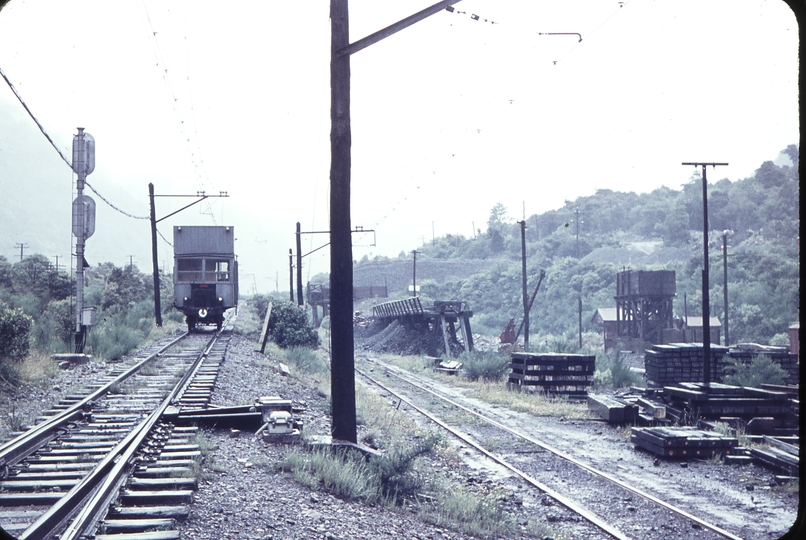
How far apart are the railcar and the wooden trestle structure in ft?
35.2

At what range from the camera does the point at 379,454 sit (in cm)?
843

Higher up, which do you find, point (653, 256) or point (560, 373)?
point (653, 256)

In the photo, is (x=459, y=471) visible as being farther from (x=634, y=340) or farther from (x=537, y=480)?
(x=634, y=340)

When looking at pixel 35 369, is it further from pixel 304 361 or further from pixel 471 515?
pixel 471 515

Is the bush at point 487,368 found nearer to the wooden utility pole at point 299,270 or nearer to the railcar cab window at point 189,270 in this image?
the railcar cab window at point 189,270

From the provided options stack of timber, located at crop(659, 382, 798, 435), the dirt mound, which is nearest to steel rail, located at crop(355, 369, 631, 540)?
stack of timber, located at crop(659, 382, 798, 435)

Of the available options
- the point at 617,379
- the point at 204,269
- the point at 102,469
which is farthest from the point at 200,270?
the point at 102,469

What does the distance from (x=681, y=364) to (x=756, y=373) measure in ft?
5.95

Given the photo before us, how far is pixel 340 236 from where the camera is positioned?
8.74m

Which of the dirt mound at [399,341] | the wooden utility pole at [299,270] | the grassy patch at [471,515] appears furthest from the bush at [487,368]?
the wooden utility pole at [299,270]

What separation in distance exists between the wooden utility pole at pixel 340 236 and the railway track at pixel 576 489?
2.62 meters

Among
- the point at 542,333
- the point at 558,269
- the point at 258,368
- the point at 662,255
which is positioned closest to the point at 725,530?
the point at 258,368

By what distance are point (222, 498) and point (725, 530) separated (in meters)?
4.96

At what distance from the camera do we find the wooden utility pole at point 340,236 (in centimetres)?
868
